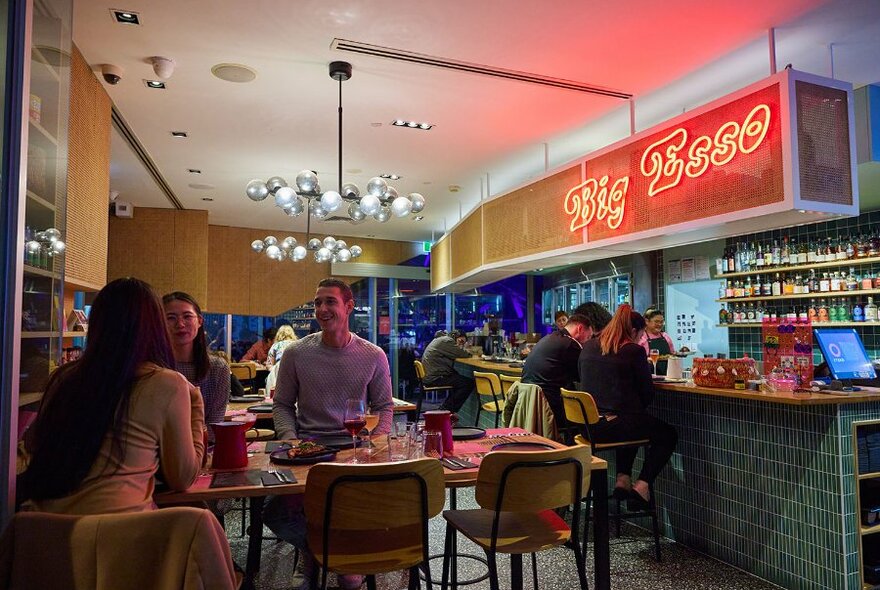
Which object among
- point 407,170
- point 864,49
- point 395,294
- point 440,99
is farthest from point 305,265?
point 864,49

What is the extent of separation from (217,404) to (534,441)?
1.65m

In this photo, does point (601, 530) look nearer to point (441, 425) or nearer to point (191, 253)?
point (441, 425)

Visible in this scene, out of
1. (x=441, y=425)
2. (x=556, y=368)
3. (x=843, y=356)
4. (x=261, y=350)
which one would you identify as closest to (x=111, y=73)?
(x=441, y=425)

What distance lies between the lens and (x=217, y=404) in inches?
121

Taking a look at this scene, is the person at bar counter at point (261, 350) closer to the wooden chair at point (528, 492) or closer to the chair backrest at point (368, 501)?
the wooden chair at point (528, 492)

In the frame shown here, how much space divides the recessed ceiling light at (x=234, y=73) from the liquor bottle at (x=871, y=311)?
5862mm

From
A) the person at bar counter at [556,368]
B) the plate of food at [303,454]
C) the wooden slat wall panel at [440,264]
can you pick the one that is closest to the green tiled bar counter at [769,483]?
the person at bar counter at [556,368]

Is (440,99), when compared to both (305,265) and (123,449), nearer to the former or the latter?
(123,449)

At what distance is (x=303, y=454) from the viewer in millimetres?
2357

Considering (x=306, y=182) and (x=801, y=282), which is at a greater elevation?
(x=306, y=182)

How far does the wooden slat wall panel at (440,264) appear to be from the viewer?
929 cm

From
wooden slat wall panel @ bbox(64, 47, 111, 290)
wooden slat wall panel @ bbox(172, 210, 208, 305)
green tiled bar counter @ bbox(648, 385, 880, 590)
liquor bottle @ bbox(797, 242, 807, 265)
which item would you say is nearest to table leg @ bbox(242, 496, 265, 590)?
wooden slat wall panel @ bbox(64, 47, 111, 290)

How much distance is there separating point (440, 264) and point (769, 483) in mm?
6924

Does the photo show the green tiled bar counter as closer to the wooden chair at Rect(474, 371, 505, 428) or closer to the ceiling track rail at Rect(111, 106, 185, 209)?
the wooden chair at Rect(474, 371, 505, 428)
